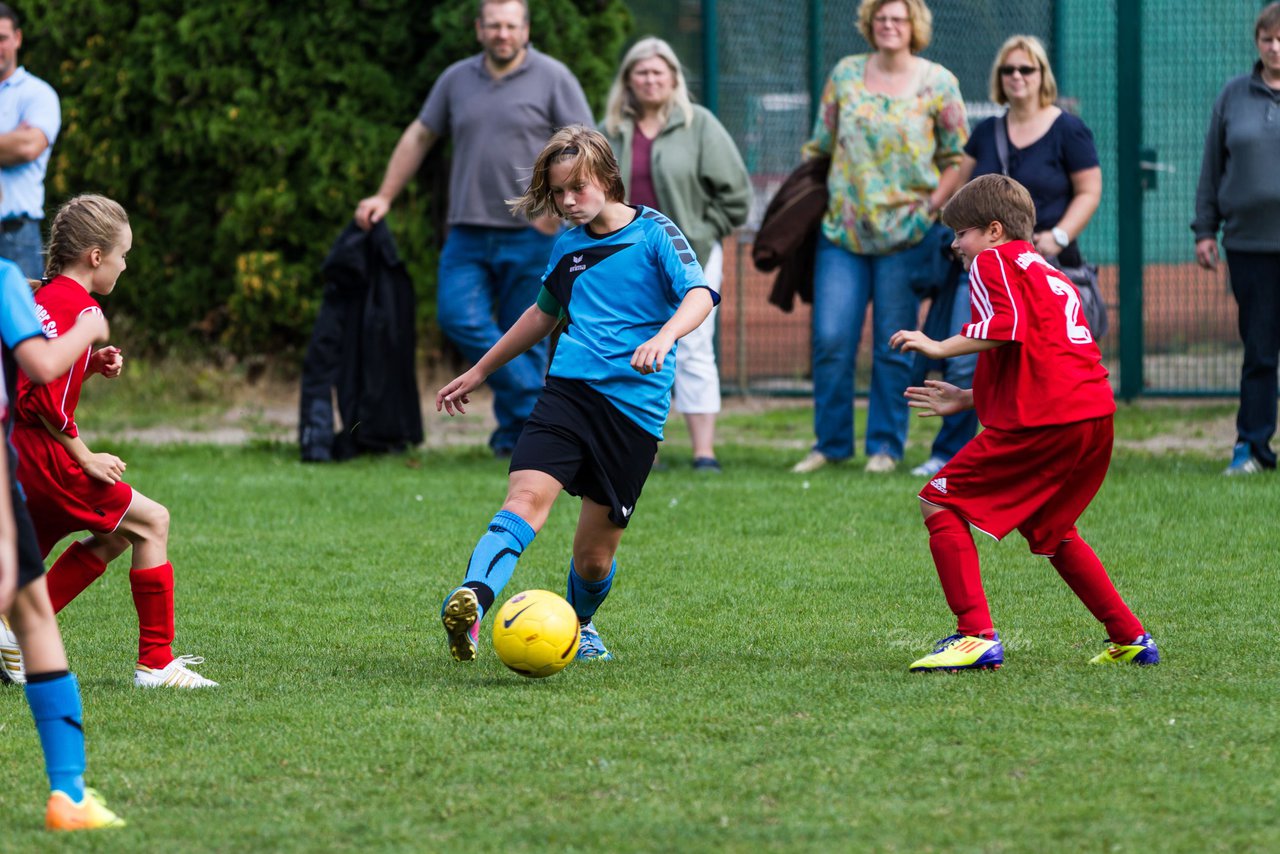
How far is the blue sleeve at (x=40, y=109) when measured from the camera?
878 cm

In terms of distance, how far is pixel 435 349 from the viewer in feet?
40.9

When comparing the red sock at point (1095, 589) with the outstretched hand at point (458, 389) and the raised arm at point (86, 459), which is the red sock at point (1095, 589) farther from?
the raised arm at point (86, 459)

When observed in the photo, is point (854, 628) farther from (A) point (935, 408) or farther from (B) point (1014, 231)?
(B) point (1014, 231)

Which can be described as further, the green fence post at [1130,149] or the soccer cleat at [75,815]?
the green fence post at [1130,149]

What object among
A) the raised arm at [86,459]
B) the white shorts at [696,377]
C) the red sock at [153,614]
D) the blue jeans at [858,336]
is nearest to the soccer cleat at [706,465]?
the white shorts at [696,377]

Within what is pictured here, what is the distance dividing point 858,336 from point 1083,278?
1.33 m

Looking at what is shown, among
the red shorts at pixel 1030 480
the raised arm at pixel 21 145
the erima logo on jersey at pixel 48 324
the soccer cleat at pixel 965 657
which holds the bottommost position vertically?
the soccer cleat at pixel 965 657

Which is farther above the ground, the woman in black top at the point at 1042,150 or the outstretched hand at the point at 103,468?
the woman in black top at the point at 1042,150

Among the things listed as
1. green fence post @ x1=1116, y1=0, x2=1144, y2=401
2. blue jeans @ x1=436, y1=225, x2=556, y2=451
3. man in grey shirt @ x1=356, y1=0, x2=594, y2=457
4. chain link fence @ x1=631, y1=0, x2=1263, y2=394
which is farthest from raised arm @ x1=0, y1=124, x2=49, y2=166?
green fence post @ x1=1116, y1=0, x2=1144, y2=401

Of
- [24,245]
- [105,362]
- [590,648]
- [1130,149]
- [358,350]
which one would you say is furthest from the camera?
[1130,149]

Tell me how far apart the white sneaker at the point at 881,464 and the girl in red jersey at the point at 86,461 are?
4.84 metres

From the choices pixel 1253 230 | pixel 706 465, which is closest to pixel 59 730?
pixel 706 465

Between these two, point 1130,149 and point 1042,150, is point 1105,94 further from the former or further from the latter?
point 1042,150

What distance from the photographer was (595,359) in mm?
5113
